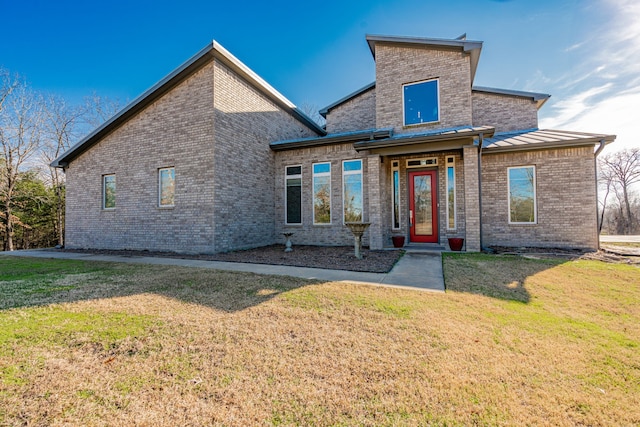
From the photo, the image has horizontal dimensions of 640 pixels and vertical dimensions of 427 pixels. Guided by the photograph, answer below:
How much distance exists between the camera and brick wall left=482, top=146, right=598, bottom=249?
8586 millimetres

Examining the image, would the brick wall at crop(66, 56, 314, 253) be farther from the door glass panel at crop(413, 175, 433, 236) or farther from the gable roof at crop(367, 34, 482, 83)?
the door glass panel at crop(413, 175, 433, 236)

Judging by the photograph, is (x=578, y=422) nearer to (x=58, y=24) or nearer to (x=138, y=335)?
(x=138, y=335)

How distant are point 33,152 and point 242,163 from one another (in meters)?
19.8

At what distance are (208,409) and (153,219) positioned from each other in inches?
385

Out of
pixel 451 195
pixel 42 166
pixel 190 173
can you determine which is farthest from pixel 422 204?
pixel 42 166

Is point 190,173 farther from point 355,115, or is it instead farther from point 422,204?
point 355,115

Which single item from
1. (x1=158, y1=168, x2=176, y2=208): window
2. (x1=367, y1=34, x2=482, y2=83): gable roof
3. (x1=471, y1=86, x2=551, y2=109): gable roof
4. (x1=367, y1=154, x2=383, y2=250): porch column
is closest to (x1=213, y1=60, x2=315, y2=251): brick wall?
(x1=158, y1=168, x2=176, y2=208): window

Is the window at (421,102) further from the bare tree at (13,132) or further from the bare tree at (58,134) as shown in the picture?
the bare tree at (13,132)

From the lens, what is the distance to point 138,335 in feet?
9.46

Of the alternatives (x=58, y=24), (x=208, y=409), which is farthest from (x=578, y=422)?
(x=58, y=24)

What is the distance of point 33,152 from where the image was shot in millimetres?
18984

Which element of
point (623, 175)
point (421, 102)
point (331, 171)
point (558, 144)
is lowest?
point (331, 171)

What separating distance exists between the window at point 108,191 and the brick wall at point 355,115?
10548mm

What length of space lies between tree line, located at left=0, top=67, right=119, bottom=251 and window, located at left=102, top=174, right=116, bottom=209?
39.1 feet
